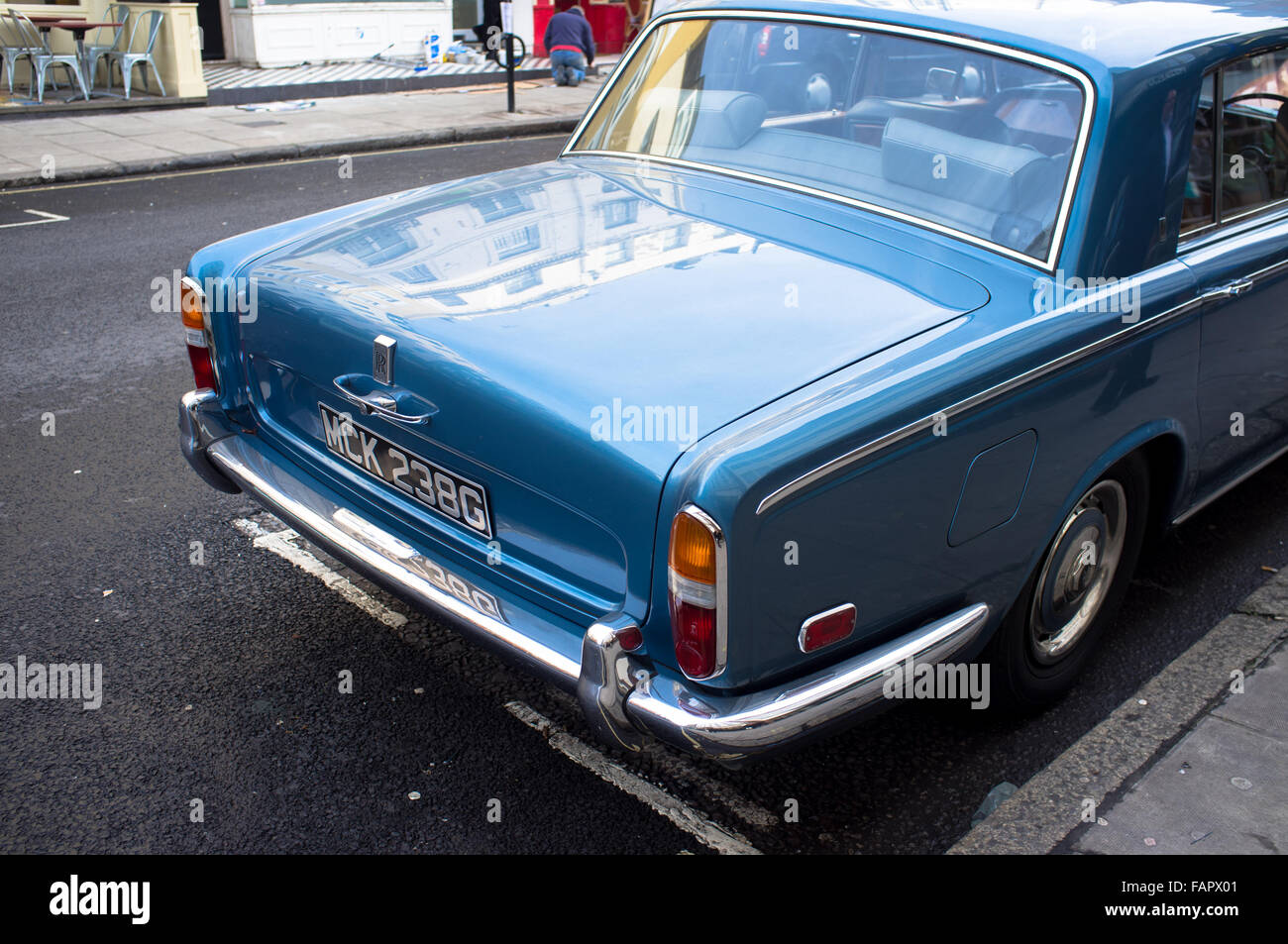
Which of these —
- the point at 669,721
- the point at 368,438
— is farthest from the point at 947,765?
the point at 368,438

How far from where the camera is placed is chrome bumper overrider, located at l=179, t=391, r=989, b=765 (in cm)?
226

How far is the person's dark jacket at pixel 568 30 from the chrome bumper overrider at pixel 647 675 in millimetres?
17266

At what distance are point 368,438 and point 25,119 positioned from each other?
1346 centimetres

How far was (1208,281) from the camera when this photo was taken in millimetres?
3113

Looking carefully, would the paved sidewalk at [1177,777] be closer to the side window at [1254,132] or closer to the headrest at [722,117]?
the side window at [1254,132]

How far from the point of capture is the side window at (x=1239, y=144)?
321cm

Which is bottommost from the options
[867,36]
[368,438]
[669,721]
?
[669,721]

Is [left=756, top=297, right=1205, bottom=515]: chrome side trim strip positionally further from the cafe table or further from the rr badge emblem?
the cafe table

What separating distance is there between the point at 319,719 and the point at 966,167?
2.30m

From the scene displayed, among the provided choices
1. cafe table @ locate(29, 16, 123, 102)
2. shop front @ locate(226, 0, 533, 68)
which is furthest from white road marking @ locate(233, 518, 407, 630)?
shop front @ locate(226, 0, 533, 68)
